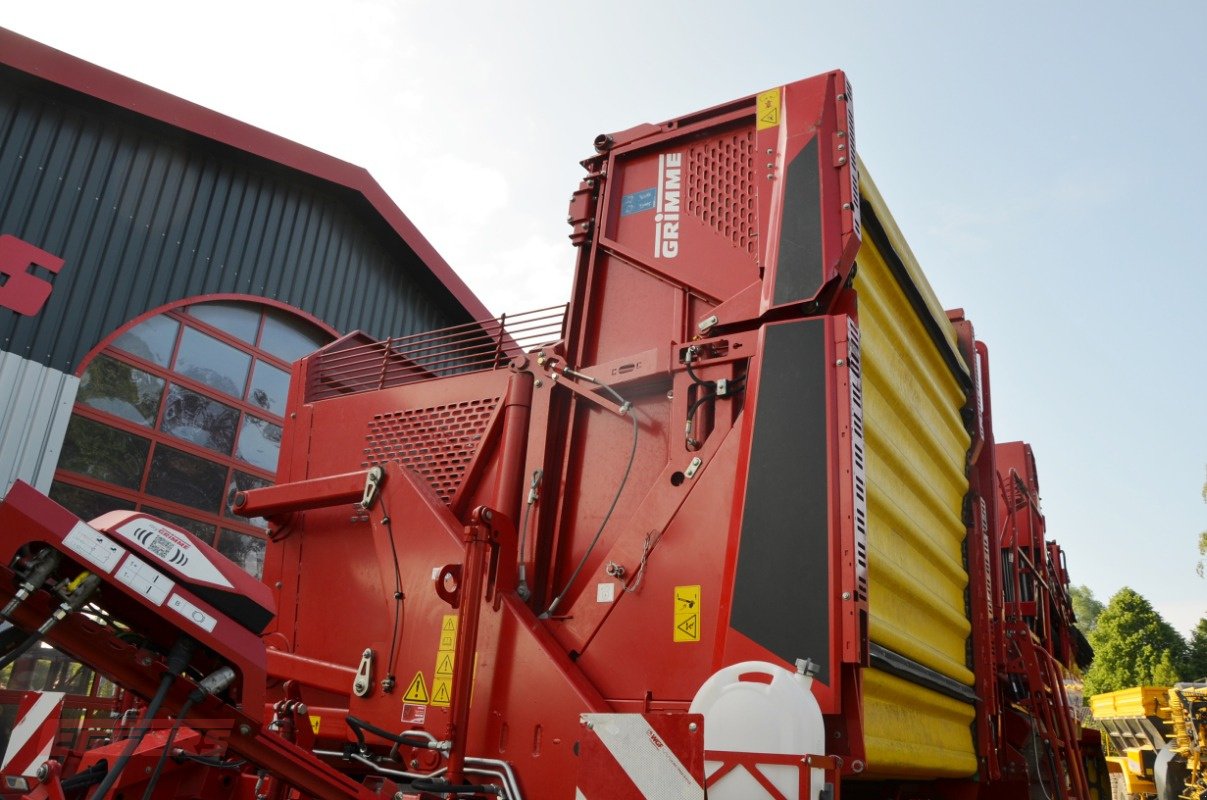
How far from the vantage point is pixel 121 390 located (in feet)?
28.0

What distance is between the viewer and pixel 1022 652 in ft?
16.8

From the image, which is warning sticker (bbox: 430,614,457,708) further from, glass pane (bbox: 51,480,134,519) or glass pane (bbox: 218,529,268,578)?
Result: glass pane (bbox: 218,529,268,578)

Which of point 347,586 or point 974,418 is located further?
point 974,418

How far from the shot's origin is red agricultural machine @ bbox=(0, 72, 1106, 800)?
91.2 inches

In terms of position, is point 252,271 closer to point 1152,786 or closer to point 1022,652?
point 1022,652

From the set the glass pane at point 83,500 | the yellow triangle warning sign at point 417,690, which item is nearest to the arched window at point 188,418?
the glass pane at point 83,500

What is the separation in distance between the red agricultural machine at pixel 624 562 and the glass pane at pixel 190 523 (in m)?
4.96

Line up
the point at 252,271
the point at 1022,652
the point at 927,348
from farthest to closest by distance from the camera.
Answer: the point at 252,271
the point at 1022,652
the point at 927,348

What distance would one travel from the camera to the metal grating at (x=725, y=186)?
347cm

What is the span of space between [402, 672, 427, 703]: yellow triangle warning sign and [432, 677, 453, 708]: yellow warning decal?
7 centimetres

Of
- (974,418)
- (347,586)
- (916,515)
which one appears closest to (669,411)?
(916,515)

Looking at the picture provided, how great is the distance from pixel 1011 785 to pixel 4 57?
955 cm

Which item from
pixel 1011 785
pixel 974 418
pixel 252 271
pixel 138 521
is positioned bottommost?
pixel 1011 785

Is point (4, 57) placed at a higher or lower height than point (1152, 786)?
higher
